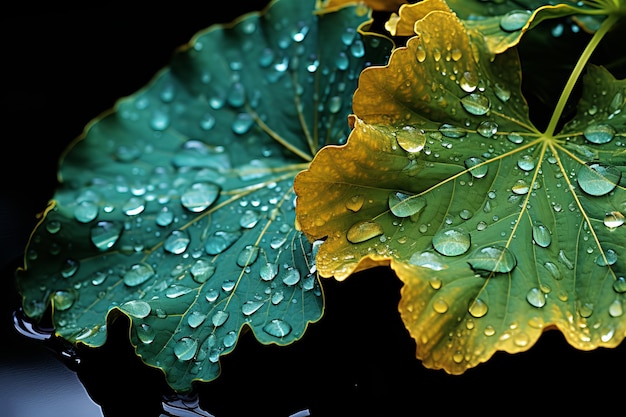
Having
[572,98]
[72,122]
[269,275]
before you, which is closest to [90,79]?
[72,122]

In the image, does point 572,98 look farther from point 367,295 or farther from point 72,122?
point 72,122

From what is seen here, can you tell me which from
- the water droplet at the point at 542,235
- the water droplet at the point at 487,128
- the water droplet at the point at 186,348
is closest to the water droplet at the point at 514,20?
the water droplet at the point at 487,128

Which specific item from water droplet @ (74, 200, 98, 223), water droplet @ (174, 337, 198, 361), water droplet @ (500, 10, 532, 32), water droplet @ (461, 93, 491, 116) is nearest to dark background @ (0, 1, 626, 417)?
water droplet @ (174, 337, 198, 361)

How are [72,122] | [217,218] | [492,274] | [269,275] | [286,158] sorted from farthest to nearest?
[72,122], [286,158], [217,218], [269,275], [492,274]

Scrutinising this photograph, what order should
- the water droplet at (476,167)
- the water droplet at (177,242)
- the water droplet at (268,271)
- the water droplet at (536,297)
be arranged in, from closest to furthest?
the water droplet at (536,297)
the water droplet at (476,167)
the water droplet at (268,271)
the water droplet at (177,242)

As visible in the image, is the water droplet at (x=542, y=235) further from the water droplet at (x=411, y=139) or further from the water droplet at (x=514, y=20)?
the water droplet at (x=514, y=20)
